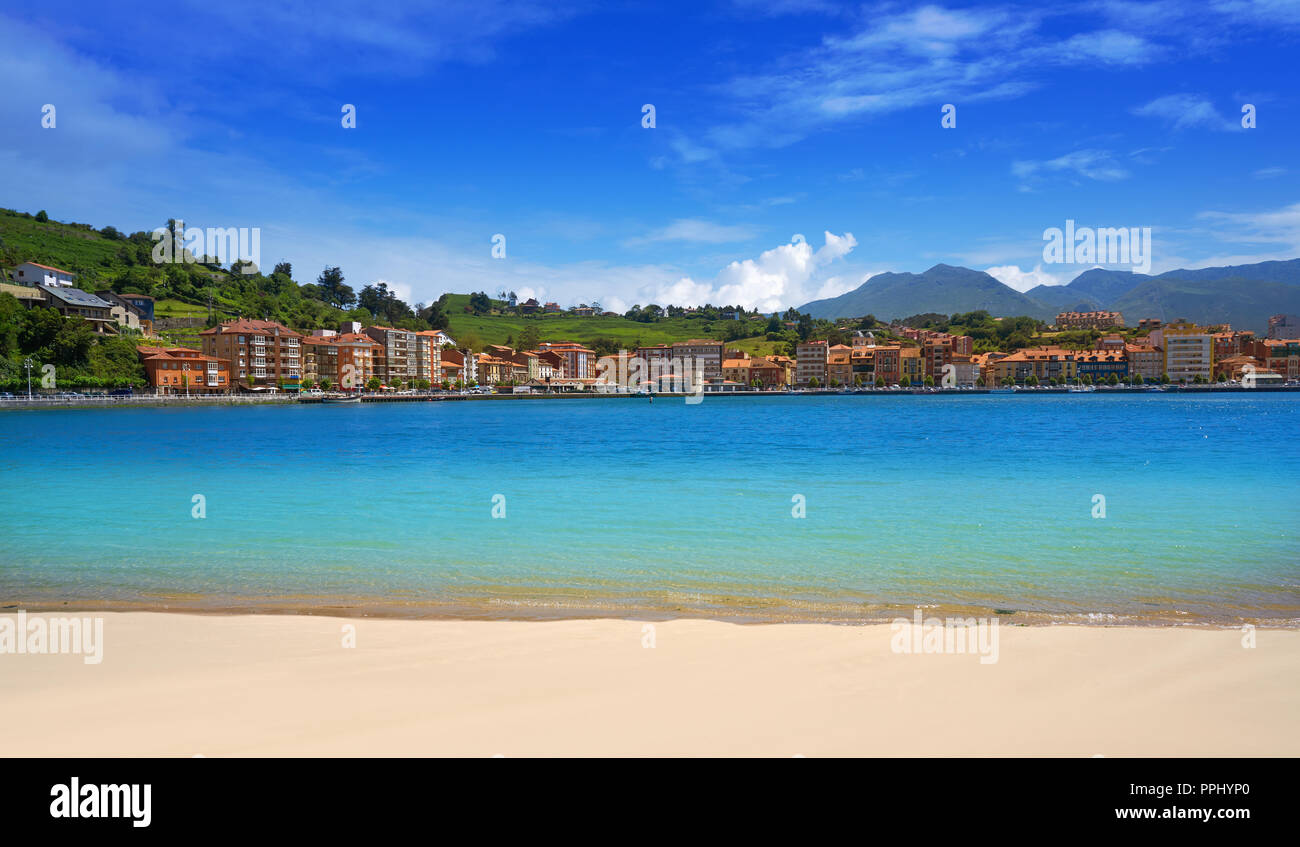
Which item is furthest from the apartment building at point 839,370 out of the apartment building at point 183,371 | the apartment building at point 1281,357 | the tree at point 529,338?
the apartment building at point 183,371

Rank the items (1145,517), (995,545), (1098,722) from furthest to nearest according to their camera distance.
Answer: (1145,517) → (995,545) → (1098,722)

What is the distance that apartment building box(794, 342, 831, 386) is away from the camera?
16175 centimetres

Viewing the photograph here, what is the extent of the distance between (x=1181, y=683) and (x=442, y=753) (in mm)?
4231

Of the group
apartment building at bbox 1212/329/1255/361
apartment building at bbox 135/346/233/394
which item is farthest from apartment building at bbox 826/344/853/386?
apartment building at bbox 135/346/233/394

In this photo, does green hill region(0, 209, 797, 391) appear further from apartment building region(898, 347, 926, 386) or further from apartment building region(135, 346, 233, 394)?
apartment building region(898, 347, 926, 386)

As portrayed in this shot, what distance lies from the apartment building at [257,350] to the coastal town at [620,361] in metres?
0.17

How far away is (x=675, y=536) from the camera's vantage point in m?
11.5

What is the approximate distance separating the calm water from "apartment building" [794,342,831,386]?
137 metres

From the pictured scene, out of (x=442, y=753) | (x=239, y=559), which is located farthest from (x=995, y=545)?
(x=239, y=559)

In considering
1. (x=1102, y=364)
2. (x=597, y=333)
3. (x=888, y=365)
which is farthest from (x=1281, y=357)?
(x=597, y=333)

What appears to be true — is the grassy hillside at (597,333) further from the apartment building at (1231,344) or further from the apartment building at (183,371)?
the apartment building at (1231,344)
